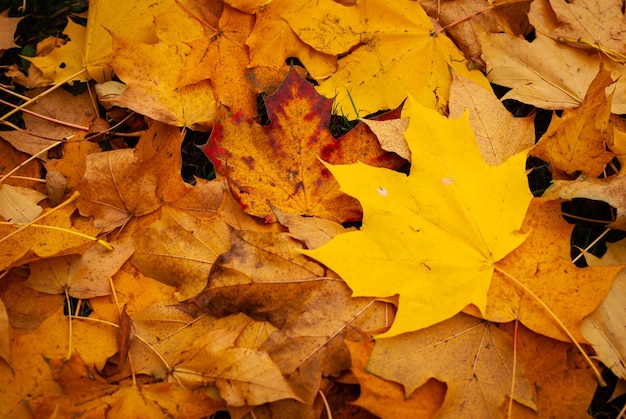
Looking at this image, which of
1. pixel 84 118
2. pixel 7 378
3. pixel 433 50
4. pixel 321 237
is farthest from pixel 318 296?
pixel 84 118

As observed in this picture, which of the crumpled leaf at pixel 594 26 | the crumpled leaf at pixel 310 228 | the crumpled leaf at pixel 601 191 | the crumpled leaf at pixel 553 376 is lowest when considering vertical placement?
the crumpled leaf at pixel 553 376

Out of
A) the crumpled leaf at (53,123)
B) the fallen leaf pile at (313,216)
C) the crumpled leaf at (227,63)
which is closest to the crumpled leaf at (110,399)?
the fallen leaf pile at (313,216)

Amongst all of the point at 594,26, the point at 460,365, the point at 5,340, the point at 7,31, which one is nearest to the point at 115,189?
the point at 5,340

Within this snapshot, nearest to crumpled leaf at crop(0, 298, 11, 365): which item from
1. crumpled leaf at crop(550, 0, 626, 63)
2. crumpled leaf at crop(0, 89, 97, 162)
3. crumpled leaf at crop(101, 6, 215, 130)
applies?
crumpled leaf at crop(0, 89, 97, 162)

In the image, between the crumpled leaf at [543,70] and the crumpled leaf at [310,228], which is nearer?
the crumpled leaf at [310,228]

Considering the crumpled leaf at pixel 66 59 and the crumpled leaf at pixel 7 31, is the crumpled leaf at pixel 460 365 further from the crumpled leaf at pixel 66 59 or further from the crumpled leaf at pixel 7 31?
the crumpled leaf at pixel 7 31

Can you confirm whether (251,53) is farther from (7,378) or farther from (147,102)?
(7,378)
